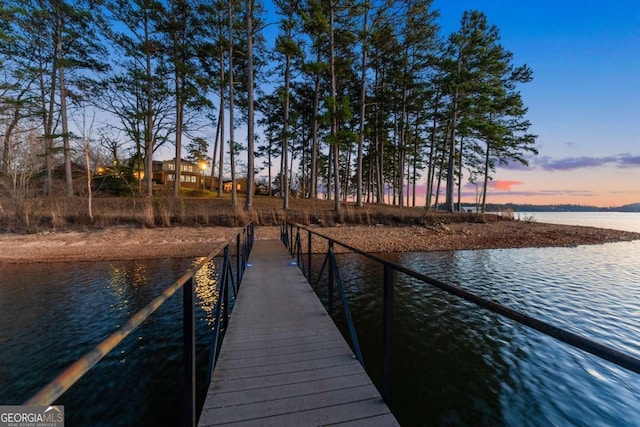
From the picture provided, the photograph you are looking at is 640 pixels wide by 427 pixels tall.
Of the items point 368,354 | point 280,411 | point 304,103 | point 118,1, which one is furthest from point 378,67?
point 280,411

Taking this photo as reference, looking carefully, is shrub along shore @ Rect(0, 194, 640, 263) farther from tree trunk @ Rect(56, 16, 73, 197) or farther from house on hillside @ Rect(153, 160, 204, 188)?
house on hillside @ Rect(153, 160, 204, 188)

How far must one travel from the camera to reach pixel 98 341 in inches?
185

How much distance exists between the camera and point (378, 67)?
2323cm

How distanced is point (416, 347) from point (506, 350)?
4.94 ft

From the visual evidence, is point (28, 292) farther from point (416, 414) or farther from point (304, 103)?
point (304, 103)

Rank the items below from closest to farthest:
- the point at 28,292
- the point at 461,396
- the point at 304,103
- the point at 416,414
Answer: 1. the point at 416,414
2. the point at 461,396
3. the point at 28,292
4. the point at 304,103

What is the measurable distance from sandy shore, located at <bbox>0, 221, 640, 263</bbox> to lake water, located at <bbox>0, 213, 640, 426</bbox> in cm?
245

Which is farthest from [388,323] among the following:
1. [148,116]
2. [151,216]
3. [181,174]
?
[181,174]

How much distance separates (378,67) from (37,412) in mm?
26487

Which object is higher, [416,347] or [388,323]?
[388,323]

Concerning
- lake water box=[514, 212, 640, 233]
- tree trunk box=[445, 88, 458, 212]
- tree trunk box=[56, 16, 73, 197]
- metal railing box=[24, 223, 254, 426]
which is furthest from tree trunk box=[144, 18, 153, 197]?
lake water box=[514, 212, 640, 233]

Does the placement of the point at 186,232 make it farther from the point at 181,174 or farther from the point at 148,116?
the point at 181,174

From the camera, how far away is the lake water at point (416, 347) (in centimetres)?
324

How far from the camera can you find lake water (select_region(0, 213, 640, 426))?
324cm
